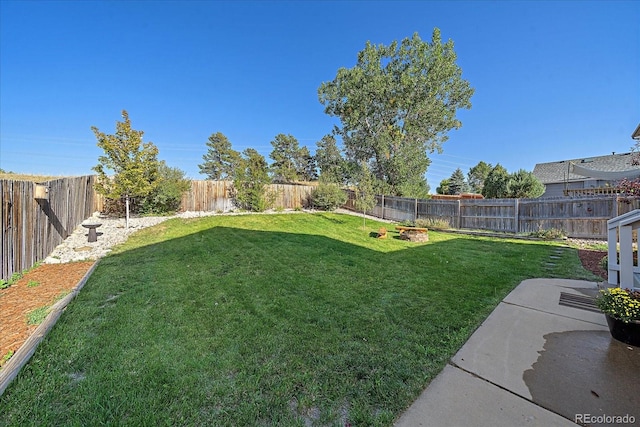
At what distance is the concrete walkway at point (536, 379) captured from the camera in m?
1.67

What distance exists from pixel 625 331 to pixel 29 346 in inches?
220

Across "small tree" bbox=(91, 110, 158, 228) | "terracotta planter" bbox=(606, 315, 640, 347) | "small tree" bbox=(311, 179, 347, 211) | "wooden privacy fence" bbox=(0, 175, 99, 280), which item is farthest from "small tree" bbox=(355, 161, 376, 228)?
"wooden privacy fence" bbox=(0, 175, 99, 280)

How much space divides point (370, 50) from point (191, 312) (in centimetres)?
2160

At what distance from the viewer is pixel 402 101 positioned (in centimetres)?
1939

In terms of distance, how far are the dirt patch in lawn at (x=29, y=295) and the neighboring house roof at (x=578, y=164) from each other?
23.1 m

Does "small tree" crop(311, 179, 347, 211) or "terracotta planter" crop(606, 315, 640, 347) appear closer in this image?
Result: "terracotta planter" crop(606, 315, 640, 347)

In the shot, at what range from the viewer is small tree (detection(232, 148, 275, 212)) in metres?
13.5

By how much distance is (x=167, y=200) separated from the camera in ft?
40.7

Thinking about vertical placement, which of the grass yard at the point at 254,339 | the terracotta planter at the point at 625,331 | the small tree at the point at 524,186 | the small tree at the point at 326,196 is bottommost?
the grass yard at the point at 254,339

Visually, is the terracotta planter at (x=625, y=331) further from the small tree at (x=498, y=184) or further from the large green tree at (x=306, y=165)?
the large green tree at (x=306, y=165)

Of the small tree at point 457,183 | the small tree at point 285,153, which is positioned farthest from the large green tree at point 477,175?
the small tree at point 285,153

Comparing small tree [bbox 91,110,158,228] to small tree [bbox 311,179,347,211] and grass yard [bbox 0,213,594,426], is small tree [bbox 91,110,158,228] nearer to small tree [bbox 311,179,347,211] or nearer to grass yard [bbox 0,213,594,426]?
grass yard [bbox 0,213,594,426]

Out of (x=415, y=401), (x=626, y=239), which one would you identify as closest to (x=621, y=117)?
(x=626, y=239)

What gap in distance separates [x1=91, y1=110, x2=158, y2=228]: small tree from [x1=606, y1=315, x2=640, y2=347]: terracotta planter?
1140cm
